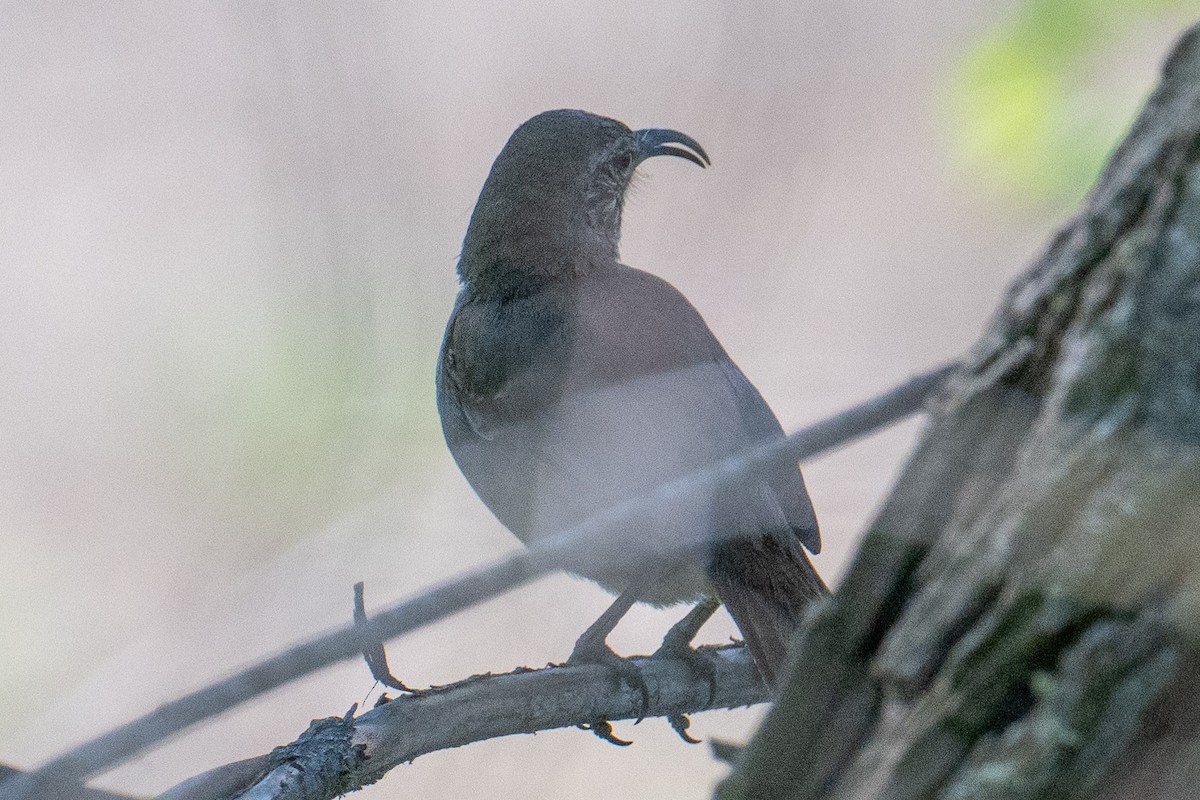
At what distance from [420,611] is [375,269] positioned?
132 inches

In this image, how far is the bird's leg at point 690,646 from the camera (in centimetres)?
363

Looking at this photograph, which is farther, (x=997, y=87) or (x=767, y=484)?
(x=767, y=484)

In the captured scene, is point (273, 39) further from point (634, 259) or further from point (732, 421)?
point (732, 421)

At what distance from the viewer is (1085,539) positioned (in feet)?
3.21

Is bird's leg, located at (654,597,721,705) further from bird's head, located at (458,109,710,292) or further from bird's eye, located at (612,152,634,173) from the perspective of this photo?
bird's eye, located at (612,152,634,173)

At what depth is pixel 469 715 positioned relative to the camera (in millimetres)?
2691

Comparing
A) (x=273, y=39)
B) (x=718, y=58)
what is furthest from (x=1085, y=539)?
(x=718, y=58)

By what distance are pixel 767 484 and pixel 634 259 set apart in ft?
9.46

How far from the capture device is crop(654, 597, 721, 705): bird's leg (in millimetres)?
3631

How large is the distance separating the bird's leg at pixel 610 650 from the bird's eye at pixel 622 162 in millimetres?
1926

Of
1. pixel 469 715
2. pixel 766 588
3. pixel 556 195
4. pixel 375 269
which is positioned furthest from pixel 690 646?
pixel 556 195

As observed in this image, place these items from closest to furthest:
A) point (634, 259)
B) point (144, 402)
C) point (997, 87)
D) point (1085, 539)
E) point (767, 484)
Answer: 1. point (1085, 539)
2. point (997, 87)
3. point (767, 484)
4. point (144, 402)
5. point (634, 259)

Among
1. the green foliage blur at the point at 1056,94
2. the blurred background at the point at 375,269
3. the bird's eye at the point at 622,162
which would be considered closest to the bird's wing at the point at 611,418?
the blurred background at the point at 375,269

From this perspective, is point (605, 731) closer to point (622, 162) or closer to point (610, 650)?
point (610, 650)
